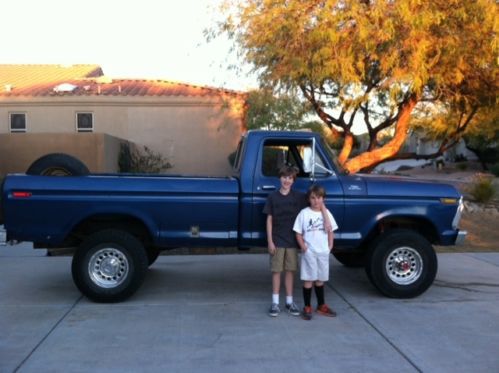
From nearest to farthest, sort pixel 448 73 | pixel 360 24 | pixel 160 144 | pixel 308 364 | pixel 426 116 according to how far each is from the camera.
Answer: pixel 308 364 < pixel 360 24 < pixel 448 73 < pixel 426 116 < pixel 160 144

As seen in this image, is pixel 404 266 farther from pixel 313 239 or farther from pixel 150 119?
pixel 150 119

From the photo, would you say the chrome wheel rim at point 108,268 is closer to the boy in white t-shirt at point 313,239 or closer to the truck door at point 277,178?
the truck door at point 277,178

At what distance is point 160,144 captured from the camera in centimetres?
2102

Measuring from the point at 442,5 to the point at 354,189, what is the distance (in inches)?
237

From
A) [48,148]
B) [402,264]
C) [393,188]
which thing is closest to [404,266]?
[402,264]

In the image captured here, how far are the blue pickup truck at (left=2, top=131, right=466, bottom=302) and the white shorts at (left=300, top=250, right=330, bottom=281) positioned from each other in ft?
2.61

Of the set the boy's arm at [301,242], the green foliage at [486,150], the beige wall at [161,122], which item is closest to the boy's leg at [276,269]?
the boy's arm at [301,242]

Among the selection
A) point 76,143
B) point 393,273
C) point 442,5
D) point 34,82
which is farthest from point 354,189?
point 34,82

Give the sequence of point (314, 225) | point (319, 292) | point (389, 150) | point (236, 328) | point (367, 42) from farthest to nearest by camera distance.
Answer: point (389, 150)
point (367, 42)
point (319, 292)
point (314, 225)
point (236, 328)

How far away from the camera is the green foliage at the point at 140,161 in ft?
60.3

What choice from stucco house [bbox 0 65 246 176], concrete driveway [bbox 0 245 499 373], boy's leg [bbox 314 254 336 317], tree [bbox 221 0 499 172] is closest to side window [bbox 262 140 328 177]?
boy's leg [bbox 314 254 336 317]

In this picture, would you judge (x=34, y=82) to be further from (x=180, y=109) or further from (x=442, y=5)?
(x=442, y=5)

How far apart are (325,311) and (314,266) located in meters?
0.56

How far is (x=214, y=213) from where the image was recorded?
684cm
